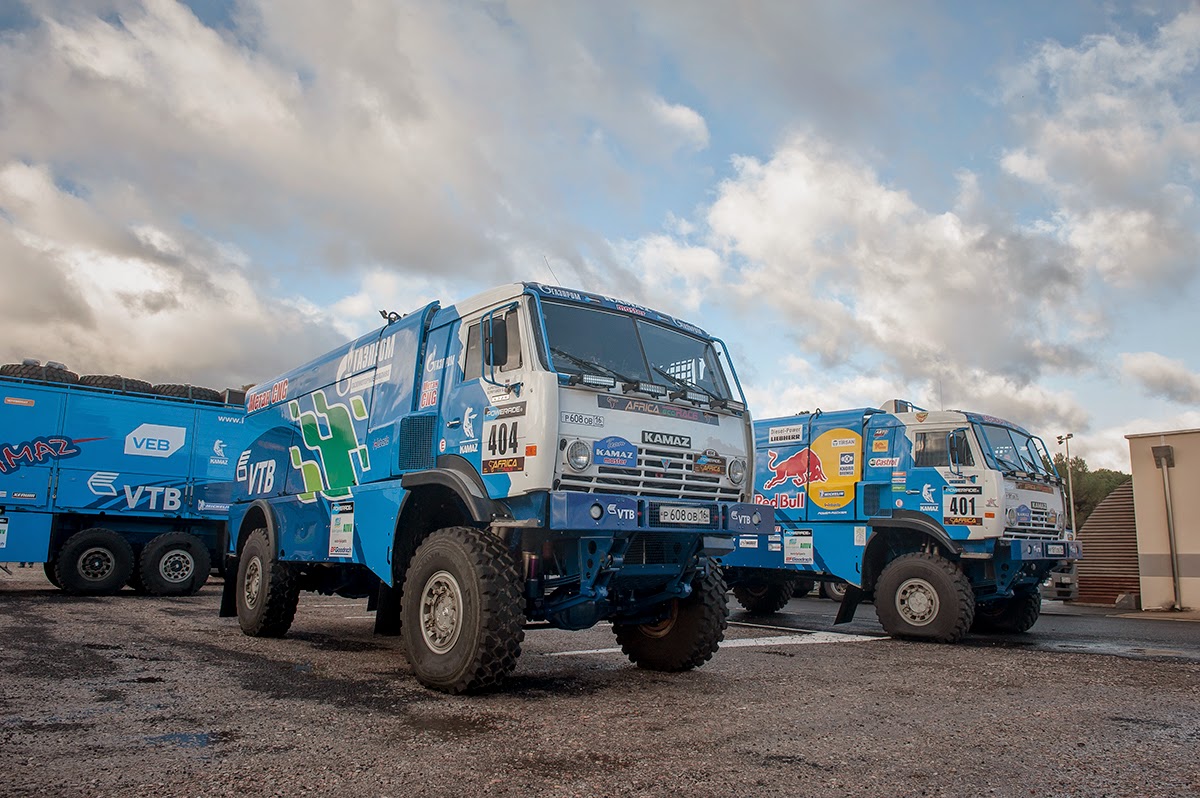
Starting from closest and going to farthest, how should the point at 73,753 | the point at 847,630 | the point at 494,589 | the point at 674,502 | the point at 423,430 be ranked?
the point at 73,753 → the point at 494,589 → the point at 674,502 → the point at 423,430 → the point at 847,630

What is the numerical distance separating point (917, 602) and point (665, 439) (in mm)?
6333

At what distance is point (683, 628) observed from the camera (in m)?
7.46

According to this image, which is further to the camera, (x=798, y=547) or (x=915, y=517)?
(x=798, y=547)

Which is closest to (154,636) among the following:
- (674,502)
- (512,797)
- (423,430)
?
(423,430)

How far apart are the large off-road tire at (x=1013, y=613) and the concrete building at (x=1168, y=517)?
663 centimetres

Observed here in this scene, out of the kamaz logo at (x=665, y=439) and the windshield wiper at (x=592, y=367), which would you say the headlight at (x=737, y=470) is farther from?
the windshield wiper at (x=592, y=367)

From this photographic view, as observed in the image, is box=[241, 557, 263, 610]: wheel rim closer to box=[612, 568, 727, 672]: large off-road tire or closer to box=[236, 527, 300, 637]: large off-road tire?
box=[236, 527, 300, 637]: large off-road tire

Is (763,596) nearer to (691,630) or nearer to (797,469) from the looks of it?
(797,469)

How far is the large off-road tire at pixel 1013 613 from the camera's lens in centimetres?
1256

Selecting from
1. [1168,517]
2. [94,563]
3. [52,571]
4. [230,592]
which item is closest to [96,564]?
[94,563]

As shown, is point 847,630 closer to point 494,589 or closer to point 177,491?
point 494,589

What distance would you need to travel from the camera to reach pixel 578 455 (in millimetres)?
6184

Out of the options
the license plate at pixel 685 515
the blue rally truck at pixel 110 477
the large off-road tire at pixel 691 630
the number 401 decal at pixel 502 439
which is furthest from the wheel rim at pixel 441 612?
the blue rally truck at pixel 110 477

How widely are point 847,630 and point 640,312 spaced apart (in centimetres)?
716
